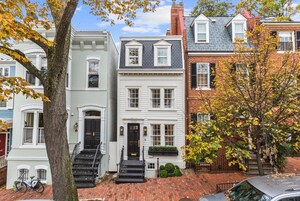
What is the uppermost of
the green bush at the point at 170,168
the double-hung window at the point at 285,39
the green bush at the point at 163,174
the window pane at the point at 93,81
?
the double-hung window at the point at 285,39

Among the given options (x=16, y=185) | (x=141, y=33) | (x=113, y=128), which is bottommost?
(x=16, y=185)

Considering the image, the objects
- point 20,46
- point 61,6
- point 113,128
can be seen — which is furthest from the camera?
point 113,128

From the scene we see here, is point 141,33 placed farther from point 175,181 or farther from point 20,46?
point 175,181

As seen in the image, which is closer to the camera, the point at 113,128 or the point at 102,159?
the point at 102,159

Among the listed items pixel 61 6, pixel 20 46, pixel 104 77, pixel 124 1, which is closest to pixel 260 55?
pixel 124 1

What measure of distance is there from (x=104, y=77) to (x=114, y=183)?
6777 mm

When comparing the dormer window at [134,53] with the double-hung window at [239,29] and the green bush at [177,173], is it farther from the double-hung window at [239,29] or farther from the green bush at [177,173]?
the green bush at [177,173]

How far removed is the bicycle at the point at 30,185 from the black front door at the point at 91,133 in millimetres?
3563

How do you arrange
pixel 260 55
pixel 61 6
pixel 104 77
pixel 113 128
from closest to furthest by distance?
pixel 61 6 → pixel 260 55 → pixel 104 77 → pixel 113 128

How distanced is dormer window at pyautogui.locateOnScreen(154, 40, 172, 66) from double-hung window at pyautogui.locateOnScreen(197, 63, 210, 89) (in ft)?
7.58

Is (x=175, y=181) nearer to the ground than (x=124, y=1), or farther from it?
nearer to the ground

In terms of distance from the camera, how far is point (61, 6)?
7.64 m

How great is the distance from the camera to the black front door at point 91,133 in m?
14.9

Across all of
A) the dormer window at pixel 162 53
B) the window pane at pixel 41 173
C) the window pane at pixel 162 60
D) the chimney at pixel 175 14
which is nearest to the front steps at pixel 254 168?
the dormer window at pixel 162 53
